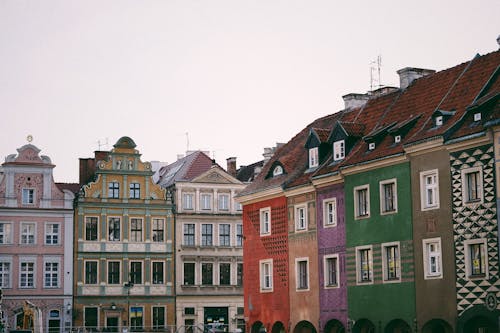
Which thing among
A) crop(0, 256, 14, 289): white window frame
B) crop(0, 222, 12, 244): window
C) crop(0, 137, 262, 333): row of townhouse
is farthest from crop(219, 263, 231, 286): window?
crop(0, 222, 12, 244): window

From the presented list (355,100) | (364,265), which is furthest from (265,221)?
(364,265)

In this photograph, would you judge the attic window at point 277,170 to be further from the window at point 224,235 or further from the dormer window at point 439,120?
the window at point 224,235

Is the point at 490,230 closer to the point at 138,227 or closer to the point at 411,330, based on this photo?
the point at 411,330

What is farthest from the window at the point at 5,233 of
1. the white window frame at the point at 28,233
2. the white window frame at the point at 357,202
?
the white window frame at the point at 357,202

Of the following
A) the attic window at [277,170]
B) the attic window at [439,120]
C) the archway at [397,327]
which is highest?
the attic window at [439,120]

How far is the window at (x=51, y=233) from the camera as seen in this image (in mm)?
64875

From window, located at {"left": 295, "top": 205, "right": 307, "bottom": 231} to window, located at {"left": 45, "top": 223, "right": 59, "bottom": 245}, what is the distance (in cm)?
2363

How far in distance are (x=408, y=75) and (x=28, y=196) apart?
29.5 meters

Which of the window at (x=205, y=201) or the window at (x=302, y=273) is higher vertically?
the window at (x=205, y=201)

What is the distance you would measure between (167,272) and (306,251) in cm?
2387

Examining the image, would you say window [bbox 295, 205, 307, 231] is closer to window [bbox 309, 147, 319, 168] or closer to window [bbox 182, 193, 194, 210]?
window [bbox 309, 147, 319, 168]

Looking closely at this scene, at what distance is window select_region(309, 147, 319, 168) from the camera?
46344mm

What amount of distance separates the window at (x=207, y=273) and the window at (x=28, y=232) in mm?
11982

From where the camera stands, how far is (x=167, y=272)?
6800 cm
